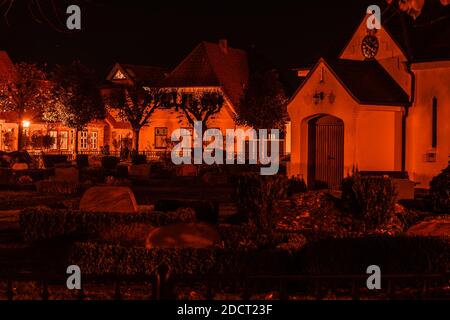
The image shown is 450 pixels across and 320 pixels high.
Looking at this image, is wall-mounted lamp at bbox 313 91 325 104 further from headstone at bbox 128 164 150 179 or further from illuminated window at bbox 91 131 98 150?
illuminated window at bbox 91 131 98 150

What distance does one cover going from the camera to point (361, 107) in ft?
81.5

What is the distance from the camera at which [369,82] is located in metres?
26.0

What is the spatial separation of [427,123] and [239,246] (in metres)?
15.4

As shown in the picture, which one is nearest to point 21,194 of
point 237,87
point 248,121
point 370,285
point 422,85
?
point 422,85

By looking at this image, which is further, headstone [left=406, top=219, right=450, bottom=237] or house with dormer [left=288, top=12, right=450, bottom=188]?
house with dormer [left=288, top=12, right=450, bottom=188]

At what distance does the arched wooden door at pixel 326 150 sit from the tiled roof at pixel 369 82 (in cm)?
135

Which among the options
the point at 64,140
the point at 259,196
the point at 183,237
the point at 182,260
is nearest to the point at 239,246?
the point at 183,237

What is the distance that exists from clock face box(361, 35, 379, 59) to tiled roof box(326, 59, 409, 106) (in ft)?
1.84

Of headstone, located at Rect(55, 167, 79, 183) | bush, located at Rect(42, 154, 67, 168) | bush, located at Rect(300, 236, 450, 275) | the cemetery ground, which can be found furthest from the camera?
bush, located at Rect(42, 154, 67, 168)

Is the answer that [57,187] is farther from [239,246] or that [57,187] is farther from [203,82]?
[203,82]

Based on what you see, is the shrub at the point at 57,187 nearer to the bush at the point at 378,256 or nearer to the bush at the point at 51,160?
the bush at the point at 51,160

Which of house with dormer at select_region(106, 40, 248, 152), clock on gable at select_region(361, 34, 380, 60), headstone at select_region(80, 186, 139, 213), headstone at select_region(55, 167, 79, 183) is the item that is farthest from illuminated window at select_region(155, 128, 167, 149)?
headstone at select_region(80, 186, 139, 213)

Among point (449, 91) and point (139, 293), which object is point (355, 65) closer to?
point (449, 91)

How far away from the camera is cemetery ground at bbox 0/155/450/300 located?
8117 mm
